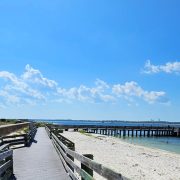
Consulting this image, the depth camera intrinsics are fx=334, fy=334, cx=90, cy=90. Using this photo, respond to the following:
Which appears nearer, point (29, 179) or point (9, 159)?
point (29, 179)

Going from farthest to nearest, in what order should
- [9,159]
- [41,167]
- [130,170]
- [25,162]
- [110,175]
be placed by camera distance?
1. [130,170]
2. [25,162]
3. [41,167]
4. [9,159]
5. [110,175]

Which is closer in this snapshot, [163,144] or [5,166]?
[5,166]

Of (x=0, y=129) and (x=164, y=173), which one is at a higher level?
(x=0, y=129)

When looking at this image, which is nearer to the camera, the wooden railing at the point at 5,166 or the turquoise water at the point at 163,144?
the wooden railing at the point at 5,166

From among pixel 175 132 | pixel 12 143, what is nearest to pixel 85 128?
pixel 175 132

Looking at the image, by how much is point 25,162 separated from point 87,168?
7.45 metres

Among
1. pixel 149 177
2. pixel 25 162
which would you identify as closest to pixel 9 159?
pixel 25 162

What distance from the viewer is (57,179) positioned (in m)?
9.32

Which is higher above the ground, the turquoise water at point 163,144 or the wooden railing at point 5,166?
the wooden railing at point 5,166

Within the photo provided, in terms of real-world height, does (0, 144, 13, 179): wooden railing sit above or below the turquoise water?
above

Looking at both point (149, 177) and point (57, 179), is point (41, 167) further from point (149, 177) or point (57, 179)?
point (149, 177)

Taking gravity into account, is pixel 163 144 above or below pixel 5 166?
below

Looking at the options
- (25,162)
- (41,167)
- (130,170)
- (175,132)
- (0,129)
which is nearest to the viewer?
(41,167)

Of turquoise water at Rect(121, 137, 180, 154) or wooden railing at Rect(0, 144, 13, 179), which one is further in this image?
turquoise water at Rect(121, 137, 180, 154)
